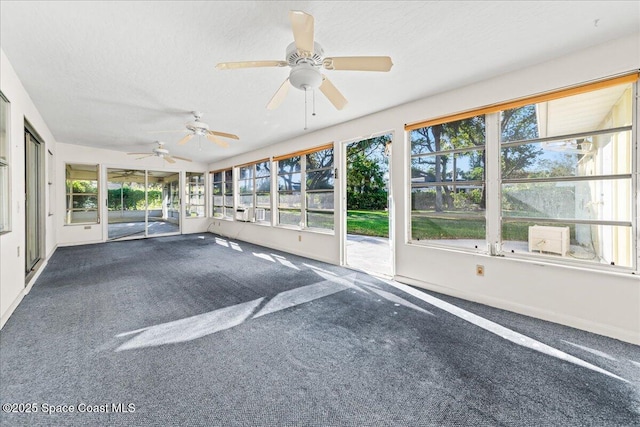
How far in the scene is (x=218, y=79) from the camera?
115 inches

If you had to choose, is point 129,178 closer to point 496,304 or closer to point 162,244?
point 162,244

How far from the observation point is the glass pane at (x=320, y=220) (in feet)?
16.0

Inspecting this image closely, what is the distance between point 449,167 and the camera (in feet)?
10.9

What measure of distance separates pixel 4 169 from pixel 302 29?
3.30 meters

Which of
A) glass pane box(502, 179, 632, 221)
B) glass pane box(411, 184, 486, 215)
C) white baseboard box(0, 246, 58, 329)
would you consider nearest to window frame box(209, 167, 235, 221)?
white baseboard box(0, 246, 58, 329)

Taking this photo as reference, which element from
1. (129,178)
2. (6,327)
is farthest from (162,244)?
(6,327)

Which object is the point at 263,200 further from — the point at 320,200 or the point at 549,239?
the point at 549,239

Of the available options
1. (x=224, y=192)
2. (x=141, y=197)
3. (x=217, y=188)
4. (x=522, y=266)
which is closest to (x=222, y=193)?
(x=224, y=192)

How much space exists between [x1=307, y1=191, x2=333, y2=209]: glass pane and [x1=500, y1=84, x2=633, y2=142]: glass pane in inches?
110

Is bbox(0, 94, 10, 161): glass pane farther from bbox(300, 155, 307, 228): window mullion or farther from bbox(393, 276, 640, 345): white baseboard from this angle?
bbox(393, 276, 640, 345): white baseboard

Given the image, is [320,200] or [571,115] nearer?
[571,115]

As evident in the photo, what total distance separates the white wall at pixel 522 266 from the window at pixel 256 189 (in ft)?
9.77

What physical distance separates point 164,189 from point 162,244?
11.0 ft

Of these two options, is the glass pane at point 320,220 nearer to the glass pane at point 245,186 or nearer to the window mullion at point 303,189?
the window mullion at point 303,189
